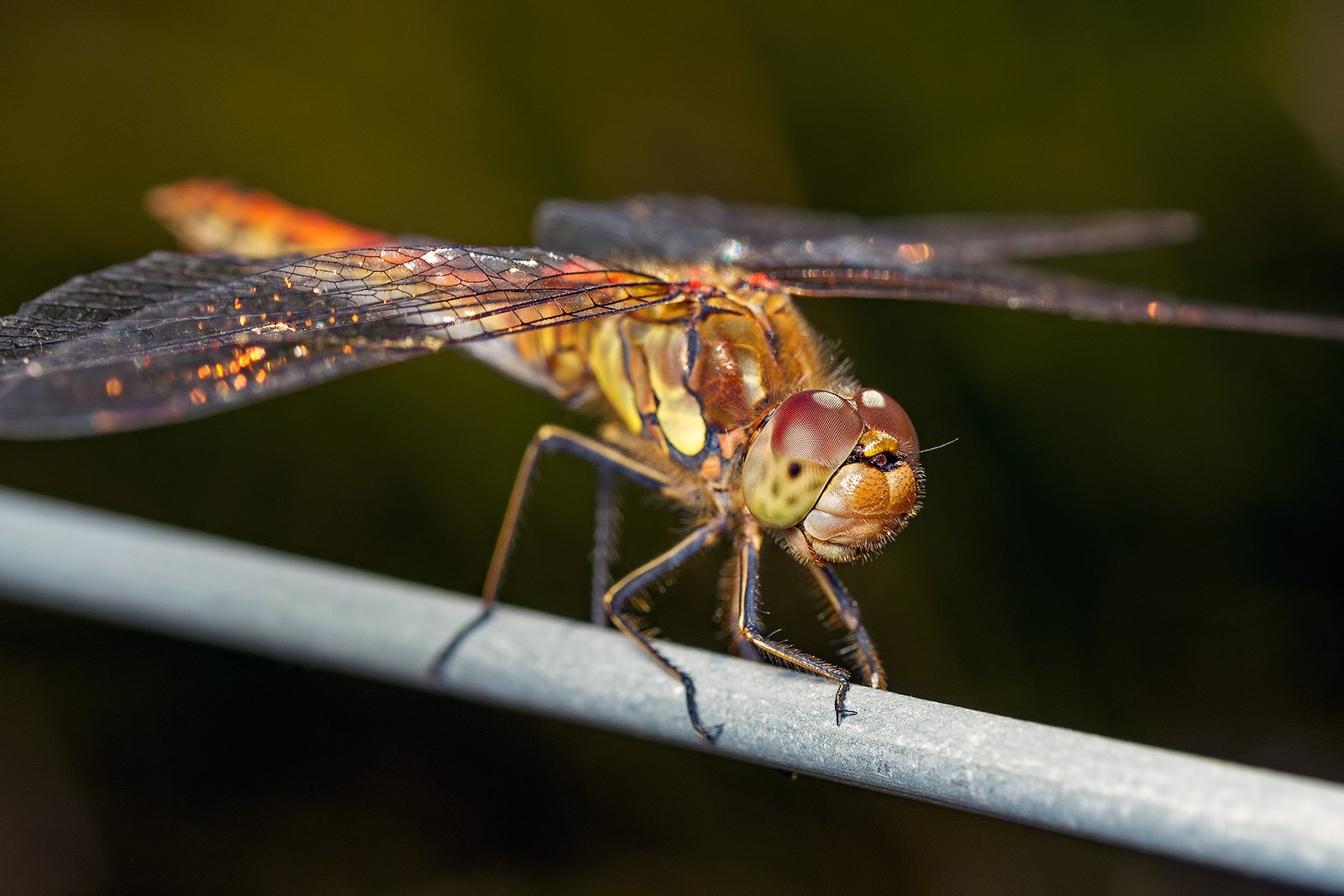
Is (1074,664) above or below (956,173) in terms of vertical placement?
below

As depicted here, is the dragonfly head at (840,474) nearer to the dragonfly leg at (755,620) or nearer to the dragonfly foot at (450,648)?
the dragonfly leg at (755,620)

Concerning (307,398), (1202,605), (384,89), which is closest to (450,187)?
(384,89)

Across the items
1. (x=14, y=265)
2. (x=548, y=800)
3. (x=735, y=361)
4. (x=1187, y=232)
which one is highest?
(x=1187, y=232)

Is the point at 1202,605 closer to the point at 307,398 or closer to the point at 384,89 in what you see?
the point at 307,398

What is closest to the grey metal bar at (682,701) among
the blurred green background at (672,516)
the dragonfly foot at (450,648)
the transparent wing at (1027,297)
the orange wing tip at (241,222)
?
the dragonfly foot at (450,648)

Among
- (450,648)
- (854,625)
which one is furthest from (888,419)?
(450,648)

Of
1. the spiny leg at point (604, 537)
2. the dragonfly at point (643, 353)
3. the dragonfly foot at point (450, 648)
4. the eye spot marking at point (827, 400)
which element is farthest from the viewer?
the spiny leg at point (604, 537)

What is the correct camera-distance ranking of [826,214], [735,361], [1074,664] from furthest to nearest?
[826,214], [1074,664], [735,361]
